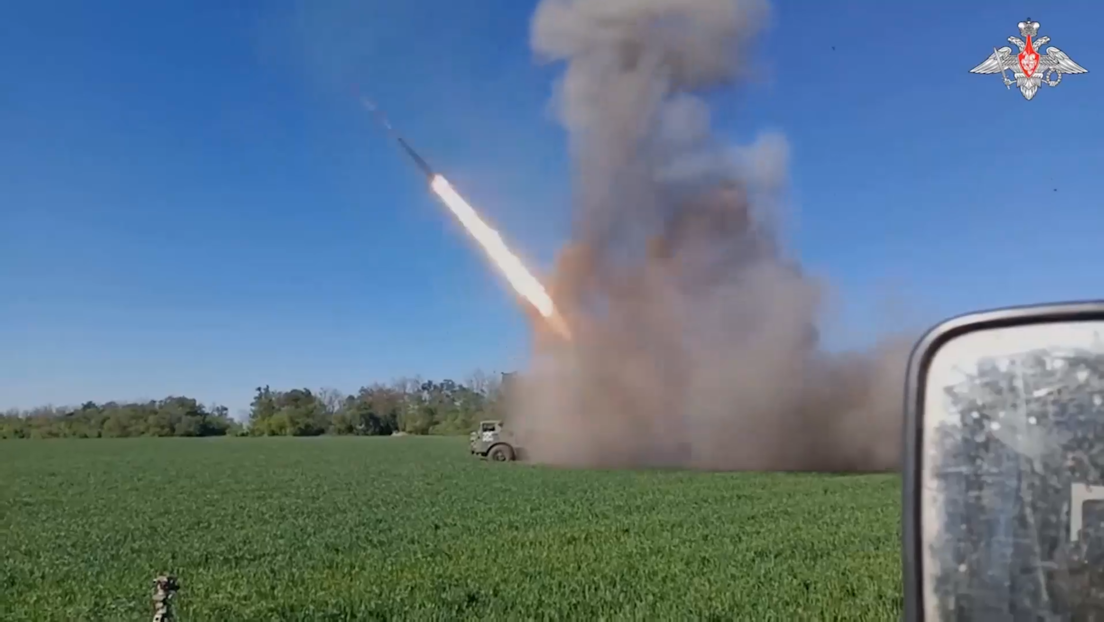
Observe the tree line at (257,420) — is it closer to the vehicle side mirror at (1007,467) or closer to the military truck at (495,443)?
the military truck at (495,443)

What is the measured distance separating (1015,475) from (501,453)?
3519 cm

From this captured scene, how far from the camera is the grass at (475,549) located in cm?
908

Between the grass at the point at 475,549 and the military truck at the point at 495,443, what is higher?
the military truck at the point at 495,443

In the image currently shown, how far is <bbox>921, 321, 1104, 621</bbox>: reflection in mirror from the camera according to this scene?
3.59 ft

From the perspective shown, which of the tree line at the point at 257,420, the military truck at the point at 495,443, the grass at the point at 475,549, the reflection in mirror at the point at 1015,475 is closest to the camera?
the reflection in mirror at the point at 1015,475

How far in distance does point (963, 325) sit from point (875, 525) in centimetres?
1467

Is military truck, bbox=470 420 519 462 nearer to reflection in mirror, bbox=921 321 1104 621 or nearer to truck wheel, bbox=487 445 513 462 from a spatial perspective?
truck wheel, bbox=487 445 513 462

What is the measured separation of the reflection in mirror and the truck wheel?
3470 centimetres

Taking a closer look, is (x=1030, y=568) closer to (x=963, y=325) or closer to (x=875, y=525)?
(x=963, y=325)

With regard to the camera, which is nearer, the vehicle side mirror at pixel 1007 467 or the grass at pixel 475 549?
the vehicle side mirror at pixel 1007 467

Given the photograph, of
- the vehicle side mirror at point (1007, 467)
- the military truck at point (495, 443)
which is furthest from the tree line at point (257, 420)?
the vehicle side mirror at point (1007, 467)

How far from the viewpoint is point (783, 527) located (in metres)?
14.8

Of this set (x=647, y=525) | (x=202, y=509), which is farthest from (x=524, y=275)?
(x=647, y=525)

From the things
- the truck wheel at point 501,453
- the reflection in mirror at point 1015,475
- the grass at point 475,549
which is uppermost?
the truck wheel at point 501,453
